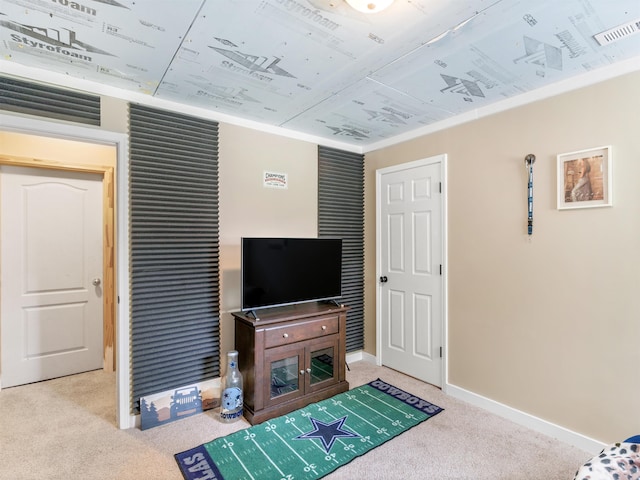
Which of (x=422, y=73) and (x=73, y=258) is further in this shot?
(x=73, y=258)

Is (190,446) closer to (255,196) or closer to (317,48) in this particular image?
(255,196)

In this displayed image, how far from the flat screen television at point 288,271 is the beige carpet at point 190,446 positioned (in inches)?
37.9

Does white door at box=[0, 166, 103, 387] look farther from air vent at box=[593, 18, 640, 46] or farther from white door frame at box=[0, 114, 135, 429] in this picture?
air vent at box=[593, 18, 640, 46]

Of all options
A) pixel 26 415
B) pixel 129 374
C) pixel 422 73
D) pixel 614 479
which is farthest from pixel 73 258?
pixel 614 479

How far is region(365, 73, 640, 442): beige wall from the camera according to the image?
202cm

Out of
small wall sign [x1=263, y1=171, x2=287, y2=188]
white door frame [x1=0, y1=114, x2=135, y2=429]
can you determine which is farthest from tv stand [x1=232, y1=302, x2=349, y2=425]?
small wall sign [x1=263, y1=171, x2=287, y2=188]

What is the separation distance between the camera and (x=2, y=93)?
2.00 meters

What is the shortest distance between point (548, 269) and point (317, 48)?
2127 mm

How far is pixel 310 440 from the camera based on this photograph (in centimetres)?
222

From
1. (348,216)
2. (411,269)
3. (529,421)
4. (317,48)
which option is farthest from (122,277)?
(529,421)

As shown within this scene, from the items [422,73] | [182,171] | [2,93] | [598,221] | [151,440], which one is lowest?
[151,440]

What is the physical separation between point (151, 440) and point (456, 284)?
262 centimetres

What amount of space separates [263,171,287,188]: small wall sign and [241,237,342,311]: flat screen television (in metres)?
0.64

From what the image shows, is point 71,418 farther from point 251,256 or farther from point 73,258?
point 251,256
